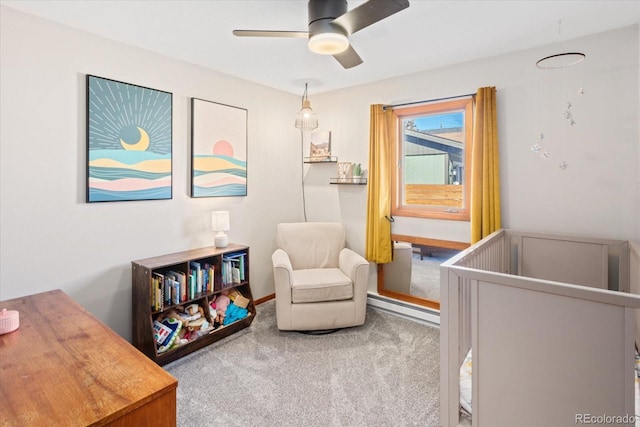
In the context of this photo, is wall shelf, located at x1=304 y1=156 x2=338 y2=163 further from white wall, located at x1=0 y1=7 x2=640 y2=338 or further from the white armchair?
the white armchair

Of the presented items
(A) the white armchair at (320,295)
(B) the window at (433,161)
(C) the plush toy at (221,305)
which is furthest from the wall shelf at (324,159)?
(C) the plush toy at (221,305)

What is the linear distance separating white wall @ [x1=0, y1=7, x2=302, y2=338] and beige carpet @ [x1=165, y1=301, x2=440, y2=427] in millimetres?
923

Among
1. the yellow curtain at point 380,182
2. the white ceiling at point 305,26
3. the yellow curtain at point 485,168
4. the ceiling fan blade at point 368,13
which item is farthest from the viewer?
the yellow curtain at point 380,182

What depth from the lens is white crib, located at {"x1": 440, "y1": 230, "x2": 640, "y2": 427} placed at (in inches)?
46.8

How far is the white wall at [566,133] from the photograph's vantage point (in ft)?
7.38

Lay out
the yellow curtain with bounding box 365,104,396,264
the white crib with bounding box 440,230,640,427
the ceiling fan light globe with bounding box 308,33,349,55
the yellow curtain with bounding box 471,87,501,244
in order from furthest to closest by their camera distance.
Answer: the yellow curtain with bounding box 365,104,396,264 < the yellow curtain with bounding box 471,87,501,244 < the ceiling fan light globe with bounding box 308,33,349,55 < the white crib with bounding box 440,230,640,427

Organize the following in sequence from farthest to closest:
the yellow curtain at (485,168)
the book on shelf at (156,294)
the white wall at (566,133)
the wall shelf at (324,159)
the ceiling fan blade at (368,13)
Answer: the wall shelf at (324,159) → the yellow curtain at (485,168) → the book on shelf at (156,294) → the white wall at (566,133) → the ceiling fan blade at (368,13)

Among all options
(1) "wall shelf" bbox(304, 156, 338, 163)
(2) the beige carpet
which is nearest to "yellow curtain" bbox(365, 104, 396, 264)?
(1) "wall shelf" bbox(304, 156, 338, 163)

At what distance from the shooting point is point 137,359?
119 cm

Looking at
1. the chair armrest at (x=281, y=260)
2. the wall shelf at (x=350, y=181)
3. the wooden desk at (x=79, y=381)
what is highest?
the wall shelf at (x=350, y=181)

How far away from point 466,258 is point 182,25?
2.37 meters

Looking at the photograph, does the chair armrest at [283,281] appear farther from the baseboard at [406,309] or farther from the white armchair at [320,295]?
the baseboard at [406,309]

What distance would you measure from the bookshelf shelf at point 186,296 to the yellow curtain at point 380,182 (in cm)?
131

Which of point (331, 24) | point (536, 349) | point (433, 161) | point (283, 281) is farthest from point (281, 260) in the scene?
point (536, 349)
